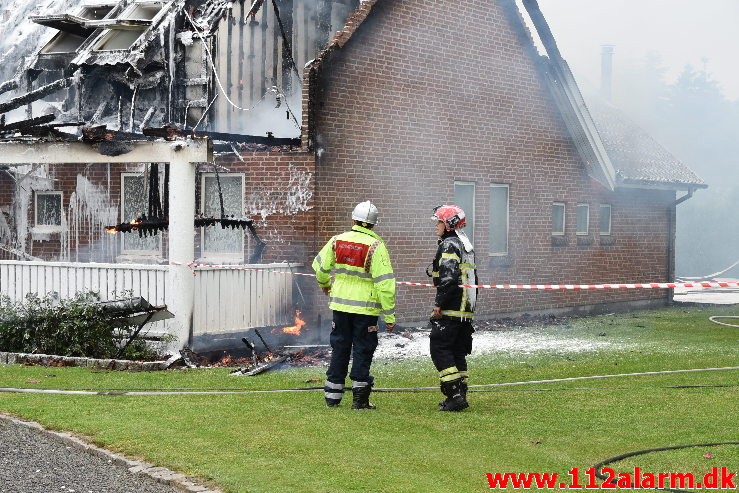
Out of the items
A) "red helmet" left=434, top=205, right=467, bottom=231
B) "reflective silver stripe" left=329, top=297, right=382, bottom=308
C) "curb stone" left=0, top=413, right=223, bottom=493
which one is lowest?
"curb stone" left=0, top=413, right=223, bottom=493

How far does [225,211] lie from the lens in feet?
53.7

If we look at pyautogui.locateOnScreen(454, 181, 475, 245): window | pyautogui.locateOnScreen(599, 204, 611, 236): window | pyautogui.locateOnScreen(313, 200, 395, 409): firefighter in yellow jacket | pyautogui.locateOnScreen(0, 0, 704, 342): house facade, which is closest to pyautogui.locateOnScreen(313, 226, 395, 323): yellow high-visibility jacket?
pyautogui.locateOnScreen(313, 200, 395, 409): firefighter in yellow jacket

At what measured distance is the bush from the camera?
1270 centimetres

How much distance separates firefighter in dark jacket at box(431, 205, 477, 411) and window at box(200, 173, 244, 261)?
23.0 ft

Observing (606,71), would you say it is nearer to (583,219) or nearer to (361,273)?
(583,219)

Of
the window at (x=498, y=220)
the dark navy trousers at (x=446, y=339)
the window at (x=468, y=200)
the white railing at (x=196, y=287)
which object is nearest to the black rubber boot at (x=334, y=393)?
the dark navy trousers at (x=446, y=339)

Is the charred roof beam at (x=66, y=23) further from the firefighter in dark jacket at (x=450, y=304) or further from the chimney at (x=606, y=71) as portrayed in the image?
the chimney at (x=606, y=71)

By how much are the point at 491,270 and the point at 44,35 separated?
8.59 m

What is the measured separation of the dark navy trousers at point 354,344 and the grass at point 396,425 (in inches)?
12.8

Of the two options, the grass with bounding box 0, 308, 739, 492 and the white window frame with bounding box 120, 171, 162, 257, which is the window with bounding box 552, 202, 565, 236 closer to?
the white window frame with bounding box 120, 171, 162, 257

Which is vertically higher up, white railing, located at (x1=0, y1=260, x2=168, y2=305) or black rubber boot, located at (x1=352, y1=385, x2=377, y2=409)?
white railing, located at (x1=0, y1=260, x2=168, y2=305)

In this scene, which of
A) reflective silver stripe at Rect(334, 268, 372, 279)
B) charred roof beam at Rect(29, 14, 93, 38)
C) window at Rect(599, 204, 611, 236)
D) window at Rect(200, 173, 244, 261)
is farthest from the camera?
window at Rect(599, 204, 611, 236)

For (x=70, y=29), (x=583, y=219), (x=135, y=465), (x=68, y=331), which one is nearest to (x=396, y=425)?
(x=135, y=465)

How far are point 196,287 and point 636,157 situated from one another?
14.1 metres
